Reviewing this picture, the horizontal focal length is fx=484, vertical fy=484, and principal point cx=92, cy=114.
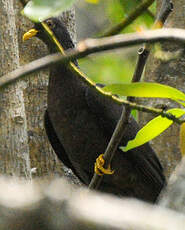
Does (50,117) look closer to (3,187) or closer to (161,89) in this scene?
(161,89)

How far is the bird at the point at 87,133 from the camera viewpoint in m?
3.32

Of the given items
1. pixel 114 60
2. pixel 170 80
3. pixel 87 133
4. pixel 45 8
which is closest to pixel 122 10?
pixel 87 133

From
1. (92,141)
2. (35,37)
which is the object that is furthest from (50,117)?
(35,37)

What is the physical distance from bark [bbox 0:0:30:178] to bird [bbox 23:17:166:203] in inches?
28.0

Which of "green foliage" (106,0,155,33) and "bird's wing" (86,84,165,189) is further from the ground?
"green foliage" (106,0,155,33)

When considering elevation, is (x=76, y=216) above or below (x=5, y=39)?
above

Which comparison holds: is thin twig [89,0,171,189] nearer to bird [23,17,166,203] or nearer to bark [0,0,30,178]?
bark [0,0,30,178]

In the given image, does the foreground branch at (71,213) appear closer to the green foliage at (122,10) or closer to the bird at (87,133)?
the green foliage at (122,10)

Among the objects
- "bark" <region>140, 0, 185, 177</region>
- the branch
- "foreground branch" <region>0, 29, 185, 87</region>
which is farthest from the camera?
"bark" <region>140, 0, 185, 177</region>

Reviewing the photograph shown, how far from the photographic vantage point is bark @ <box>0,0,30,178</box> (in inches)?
96.3

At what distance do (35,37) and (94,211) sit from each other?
10.1 ft

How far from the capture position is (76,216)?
2.19 feet

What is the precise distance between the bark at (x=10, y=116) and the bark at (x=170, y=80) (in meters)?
1.32

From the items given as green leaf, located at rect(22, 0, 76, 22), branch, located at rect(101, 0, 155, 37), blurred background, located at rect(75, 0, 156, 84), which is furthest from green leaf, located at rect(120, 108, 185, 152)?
green leaf, located at rect(22, 0, 76, 22)
